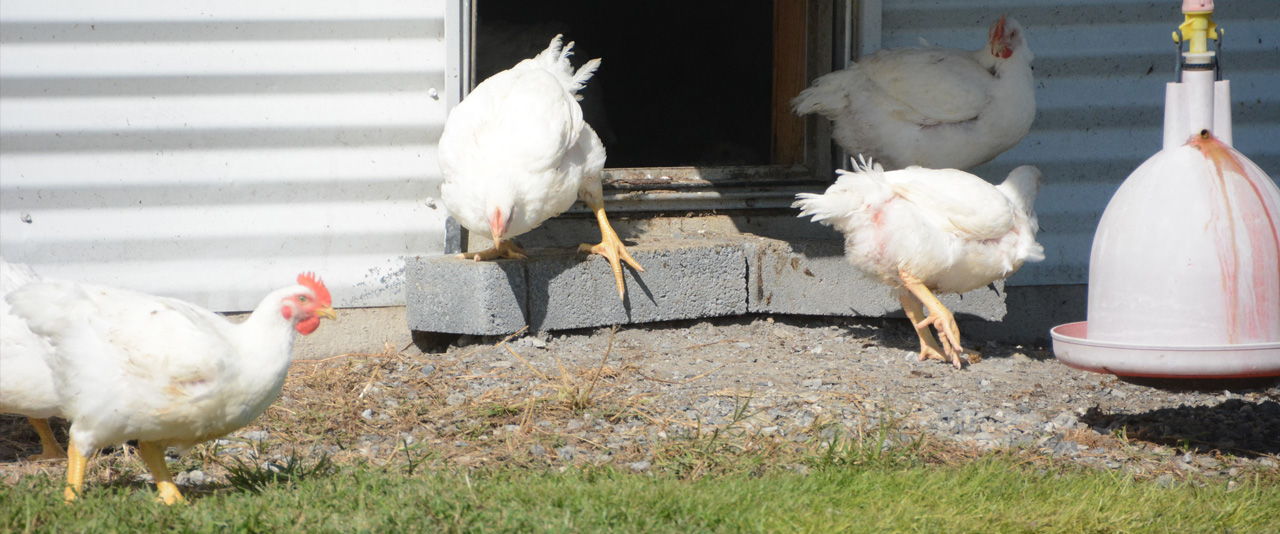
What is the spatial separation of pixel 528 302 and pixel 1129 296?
2837 millimetres

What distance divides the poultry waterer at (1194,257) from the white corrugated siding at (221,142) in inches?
128

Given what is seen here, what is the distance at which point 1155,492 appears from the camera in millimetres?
3102

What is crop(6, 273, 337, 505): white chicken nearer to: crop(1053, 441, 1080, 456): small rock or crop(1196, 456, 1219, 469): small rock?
crop(1053, 441, 1080, 456): small rock

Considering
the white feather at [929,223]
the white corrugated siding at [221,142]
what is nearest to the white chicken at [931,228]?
the white feather at [929,223]

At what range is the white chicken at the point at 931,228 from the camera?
4.64 m

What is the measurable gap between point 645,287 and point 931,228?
1444 millimetres

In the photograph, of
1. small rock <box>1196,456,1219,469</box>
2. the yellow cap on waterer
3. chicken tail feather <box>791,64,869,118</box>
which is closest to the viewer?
the yellow cap on waterer

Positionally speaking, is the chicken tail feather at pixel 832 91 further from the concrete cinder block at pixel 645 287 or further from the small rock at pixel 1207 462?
the small rock at pixel 1207 462

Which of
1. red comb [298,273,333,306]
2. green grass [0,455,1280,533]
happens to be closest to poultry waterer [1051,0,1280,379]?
green grass [0,455,1280,533]

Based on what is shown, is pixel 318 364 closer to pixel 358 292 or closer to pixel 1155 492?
pixel 358 292

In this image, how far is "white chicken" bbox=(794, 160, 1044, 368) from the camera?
4637mm

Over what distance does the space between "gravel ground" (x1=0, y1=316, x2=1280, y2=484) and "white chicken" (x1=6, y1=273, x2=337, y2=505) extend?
23.2 inches

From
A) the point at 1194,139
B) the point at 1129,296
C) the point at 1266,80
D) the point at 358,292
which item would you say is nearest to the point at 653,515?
the point at 1129,296

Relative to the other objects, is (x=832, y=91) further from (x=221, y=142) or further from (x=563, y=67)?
(x=221, y=142)
